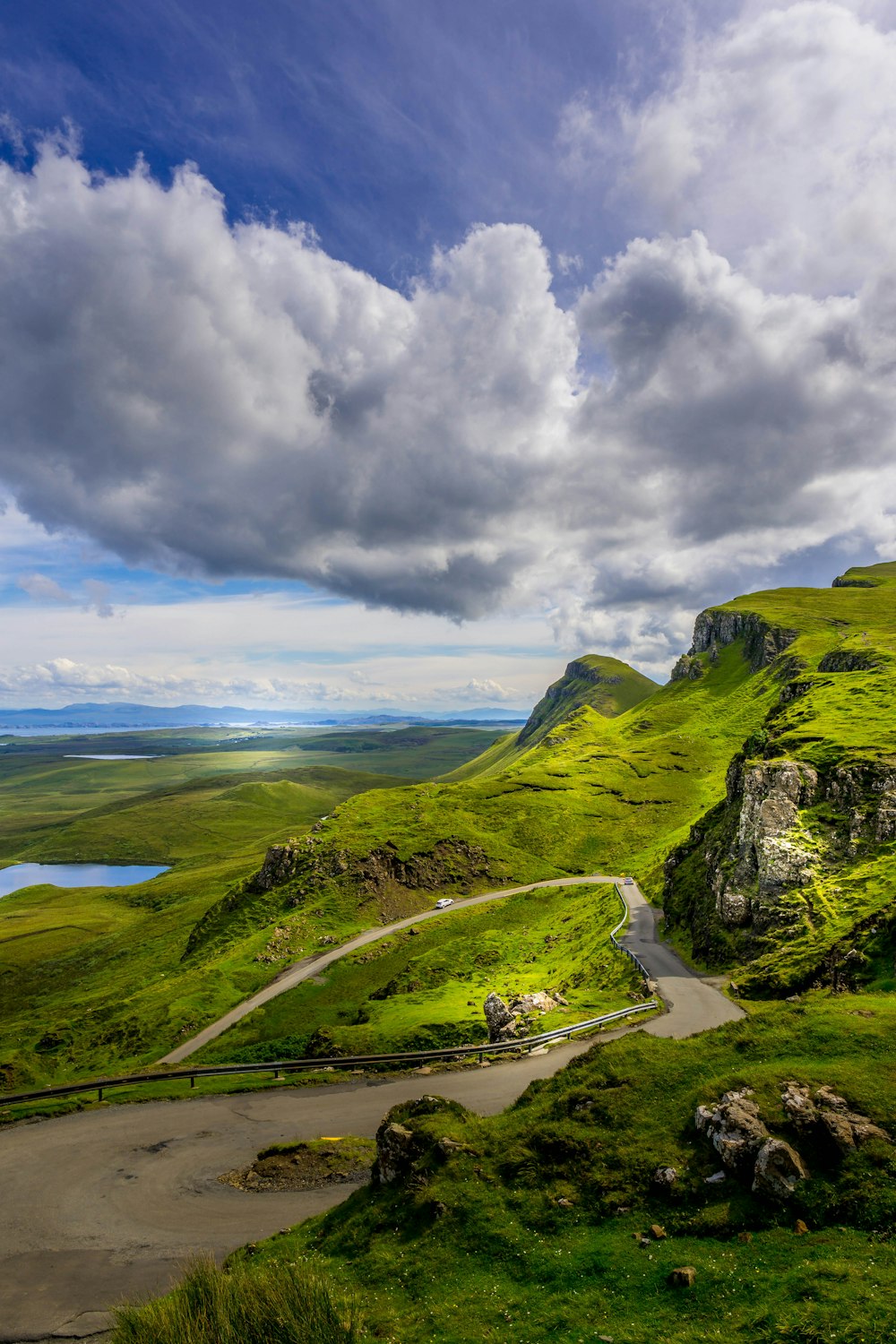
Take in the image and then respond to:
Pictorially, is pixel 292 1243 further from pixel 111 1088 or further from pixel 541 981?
pixel 541 981

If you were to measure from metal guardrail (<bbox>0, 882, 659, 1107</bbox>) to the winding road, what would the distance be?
67.4 inches

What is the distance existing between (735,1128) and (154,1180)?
29143mm

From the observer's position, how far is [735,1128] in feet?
68.2

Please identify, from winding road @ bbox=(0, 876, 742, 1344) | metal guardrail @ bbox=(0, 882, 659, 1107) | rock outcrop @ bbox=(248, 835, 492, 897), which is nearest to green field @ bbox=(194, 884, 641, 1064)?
metal guardrail @ bbox=(0, 882, 659, 1107)

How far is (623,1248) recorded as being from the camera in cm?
1891

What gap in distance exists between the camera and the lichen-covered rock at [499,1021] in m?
47.3

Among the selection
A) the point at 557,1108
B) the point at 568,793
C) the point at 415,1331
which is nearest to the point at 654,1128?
the point at 557,1108

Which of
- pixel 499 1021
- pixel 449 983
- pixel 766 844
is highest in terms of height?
pixel 766 844

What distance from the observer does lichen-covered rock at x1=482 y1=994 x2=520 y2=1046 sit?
47312 mm

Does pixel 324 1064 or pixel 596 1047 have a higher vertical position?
pixel 596 1047

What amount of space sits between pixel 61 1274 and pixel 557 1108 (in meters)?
21.3

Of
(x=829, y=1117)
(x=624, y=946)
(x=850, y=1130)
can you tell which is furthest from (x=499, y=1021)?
(x=850, y=1130)

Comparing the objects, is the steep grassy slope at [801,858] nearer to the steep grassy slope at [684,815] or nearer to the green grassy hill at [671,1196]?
the steep grassy slope at [684,815]

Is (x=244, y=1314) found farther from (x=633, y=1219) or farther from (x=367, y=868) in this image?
(x=367, y=868)
